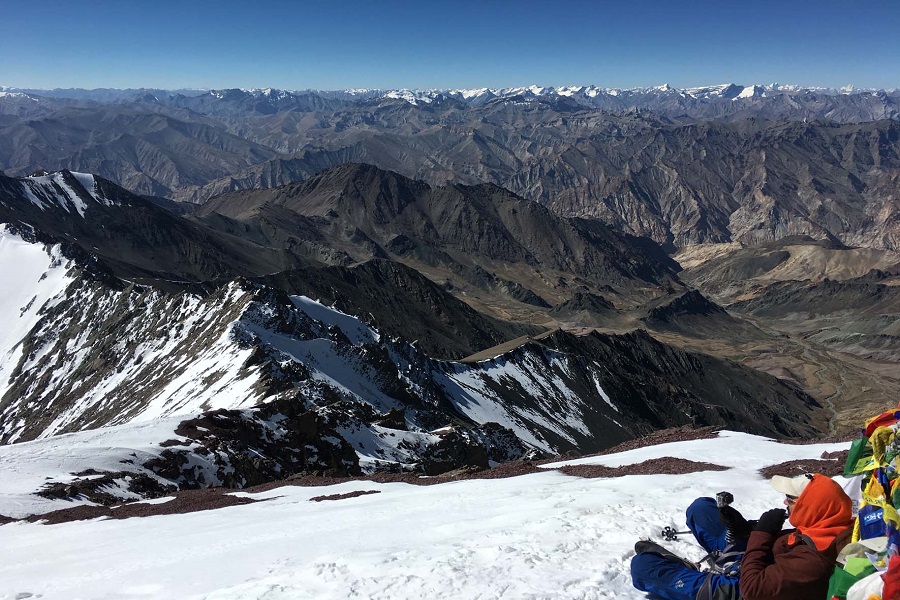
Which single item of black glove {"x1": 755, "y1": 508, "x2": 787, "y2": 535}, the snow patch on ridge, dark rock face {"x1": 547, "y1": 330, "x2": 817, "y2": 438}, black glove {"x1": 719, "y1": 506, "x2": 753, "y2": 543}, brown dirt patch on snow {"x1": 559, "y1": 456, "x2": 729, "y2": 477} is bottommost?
dark rock face {"x1": 547, "y1": 330, "x2": 817, "y2": 438}

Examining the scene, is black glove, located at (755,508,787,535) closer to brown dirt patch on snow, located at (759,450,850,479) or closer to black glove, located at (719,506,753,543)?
black glove, located at (719,506,753,543)

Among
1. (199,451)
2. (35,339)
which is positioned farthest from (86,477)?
(35,339)

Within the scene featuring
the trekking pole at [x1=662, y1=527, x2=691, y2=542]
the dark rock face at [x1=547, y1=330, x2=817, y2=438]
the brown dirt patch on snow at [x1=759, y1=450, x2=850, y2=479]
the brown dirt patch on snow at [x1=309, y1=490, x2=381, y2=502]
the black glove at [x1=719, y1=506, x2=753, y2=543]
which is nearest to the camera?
the black glove at [x1=719, y1=506, x2=753, y2=543]

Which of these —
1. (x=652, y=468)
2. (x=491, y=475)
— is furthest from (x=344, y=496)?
(x=652, y=468)

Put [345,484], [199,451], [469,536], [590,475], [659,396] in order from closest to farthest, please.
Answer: [469,536]
[590,475]
[345,484]
[199,451]
[659,396]

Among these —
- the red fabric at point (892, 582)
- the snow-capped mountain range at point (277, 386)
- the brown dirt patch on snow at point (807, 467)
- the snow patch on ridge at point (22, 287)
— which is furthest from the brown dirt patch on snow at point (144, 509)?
the snow patch on ridge at point (22, 287)

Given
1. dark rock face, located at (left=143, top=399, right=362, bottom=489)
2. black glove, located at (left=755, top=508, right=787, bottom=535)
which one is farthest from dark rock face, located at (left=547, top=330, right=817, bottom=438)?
black glove, located at (left=755, top=508, right=787, bottom=535)

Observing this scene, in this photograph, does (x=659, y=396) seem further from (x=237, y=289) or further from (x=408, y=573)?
(x=408, y=573)

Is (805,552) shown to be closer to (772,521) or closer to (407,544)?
(772,521)
